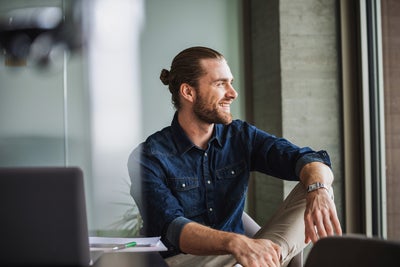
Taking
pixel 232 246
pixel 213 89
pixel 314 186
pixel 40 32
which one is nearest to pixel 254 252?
pixel 232 246

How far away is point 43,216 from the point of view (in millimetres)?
1060

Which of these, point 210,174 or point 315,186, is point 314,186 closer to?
point 315,186

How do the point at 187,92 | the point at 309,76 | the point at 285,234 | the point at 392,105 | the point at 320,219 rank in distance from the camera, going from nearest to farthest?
the point at 320,219
the point at 285,234
the point at 187,92
the point at 392,105
the point at 309,76

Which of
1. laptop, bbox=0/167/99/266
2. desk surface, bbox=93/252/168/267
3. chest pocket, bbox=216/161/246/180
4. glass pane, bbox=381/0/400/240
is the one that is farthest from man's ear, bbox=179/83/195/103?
glass pane, bbox=381/0/400/240

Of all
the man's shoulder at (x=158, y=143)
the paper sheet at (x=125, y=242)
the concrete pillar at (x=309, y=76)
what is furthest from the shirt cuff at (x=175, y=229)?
the concrete pillar at (x=309, y=76)

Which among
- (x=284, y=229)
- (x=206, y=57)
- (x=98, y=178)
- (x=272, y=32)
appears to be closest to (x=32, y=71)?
(x=98, y=178)

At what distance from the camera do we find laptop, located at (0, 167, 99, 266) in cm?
105

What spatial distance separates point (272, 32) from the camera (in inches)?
151

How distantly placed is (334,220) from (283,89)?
80.3 inches

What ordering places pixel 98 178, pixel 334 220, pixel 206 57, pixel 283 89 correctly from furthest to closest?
pixel 98 178, pixel 283 89, pixel 206 57, pixel 334 220

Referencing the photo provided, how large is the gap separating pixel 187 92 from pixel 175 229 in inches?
31.2

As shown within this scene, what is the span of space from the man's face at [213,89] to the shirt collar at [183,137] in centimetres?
7

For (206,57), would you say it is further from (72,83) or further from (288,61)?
(72,83)

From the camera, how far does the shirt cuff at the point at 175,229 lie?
171cm
